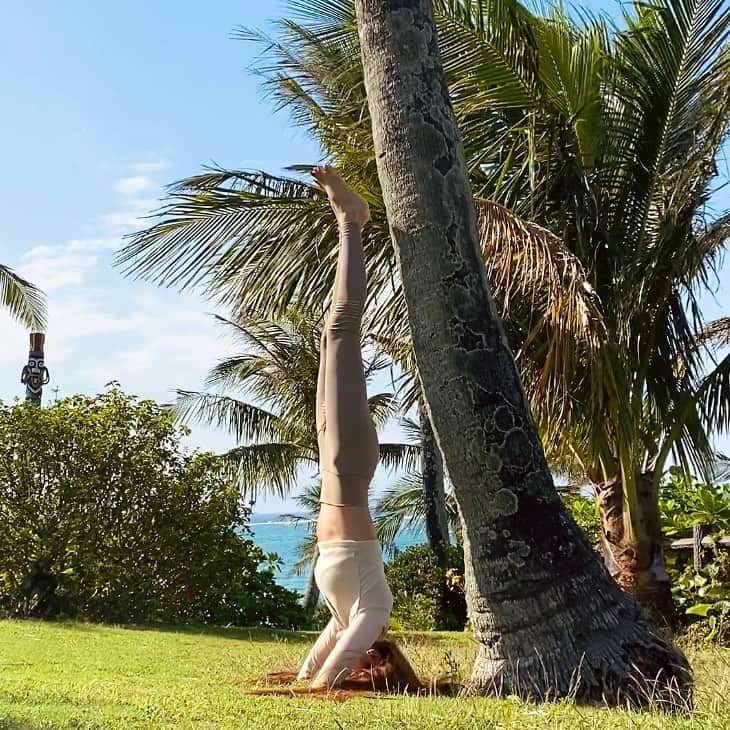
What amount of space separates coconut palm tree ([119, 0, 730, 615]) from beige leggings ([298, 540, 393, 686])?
312 cm

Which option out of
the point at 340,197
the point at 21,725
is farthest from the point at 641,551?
the point at 21,725

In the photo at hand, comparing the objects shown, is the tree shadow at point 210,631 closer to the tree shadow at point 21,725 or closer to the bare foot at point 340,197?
the bare foot at point 340,197

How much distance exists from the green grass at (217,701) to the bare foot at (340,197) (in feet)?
9.57

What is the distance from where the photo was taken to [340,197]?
6230mm

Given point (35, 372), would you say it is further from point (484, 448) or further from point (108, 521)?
point (484, 448)

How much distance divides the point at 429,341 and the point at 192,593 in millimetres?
8271

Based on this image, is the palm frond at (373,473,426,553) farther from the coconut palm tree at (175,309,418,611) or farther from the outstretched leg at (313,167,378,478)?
the outstretched leg at (313,167,378,478)

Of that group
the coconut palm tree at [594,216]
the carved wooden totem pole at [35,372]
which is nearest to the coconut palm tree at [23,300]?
the carved wooden totem pole at [35,372]

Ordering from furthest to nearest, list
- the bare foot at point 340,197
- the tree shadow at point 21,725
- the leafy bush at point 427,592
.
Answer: the leafy bush at point 427,592 < the bare foot at point 340,197 < the tree shadow at point 21,725

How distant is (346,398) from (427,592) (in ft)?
32.2

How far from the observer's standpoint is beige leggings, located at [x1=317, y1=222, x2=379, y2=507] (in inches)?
231

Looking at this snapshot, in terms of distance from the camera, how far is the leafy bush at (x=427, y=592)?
14711 mm

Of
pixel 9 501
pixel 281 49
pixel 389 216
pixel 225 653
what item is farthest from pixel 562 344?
pixel 9 501

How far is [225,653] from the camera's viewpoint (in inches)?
338
